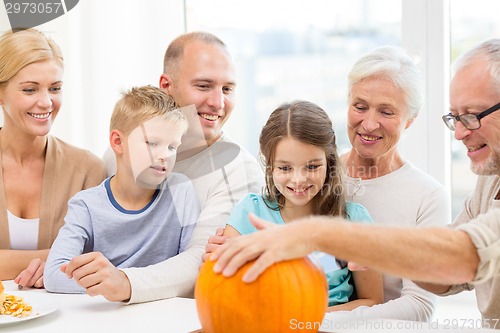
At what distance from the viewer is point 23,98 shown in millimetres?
2100

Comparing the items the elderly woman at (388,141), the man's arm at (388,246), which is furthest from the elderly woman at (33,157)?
the man's arm at (388,246)

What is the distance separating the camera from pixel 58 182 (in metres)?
2.11

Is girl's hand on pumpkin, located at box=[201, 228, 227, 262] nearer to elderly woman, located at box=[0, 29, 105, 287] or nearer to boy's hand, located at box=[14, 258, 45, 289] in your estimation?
boy's hand, located at box=[14, 258, 45, 289]

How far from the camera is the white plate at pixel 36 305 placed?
144 cm

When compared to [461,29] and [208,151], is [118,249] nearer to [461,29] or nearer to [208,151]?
[208,151]

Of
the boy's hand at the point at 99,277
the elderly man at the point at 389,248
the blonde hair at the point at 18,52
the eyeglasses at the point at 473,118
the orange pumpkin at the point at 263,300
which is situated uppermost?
→ the blonde hair at the point at 18,52

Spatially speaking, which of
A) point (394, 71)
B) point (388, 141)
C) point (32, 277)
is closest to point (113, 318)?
point (32, 277)

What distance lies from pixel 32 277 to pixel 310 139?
795 mm

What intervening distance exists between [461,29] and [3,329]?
1.94m

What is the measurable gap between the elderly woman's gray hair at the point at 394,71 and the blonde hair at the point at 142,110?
0.49 meters

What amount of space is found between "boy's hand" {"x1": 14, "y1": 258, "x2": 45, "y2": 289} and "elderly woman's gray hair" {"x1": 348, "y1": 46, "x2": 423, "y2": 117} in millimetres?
942

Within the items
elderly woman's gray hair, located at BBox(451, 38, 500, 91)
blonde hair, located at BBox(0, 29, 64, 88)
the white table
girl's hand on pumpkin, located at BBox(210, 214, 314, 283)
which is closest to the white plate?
the white table

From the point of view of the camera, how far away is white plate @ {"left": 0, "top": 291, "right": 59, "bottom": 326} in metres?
1.44

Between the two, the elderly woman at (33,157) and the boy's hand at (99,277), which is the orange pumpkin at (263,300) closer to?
the boy's hand at (99,277)
